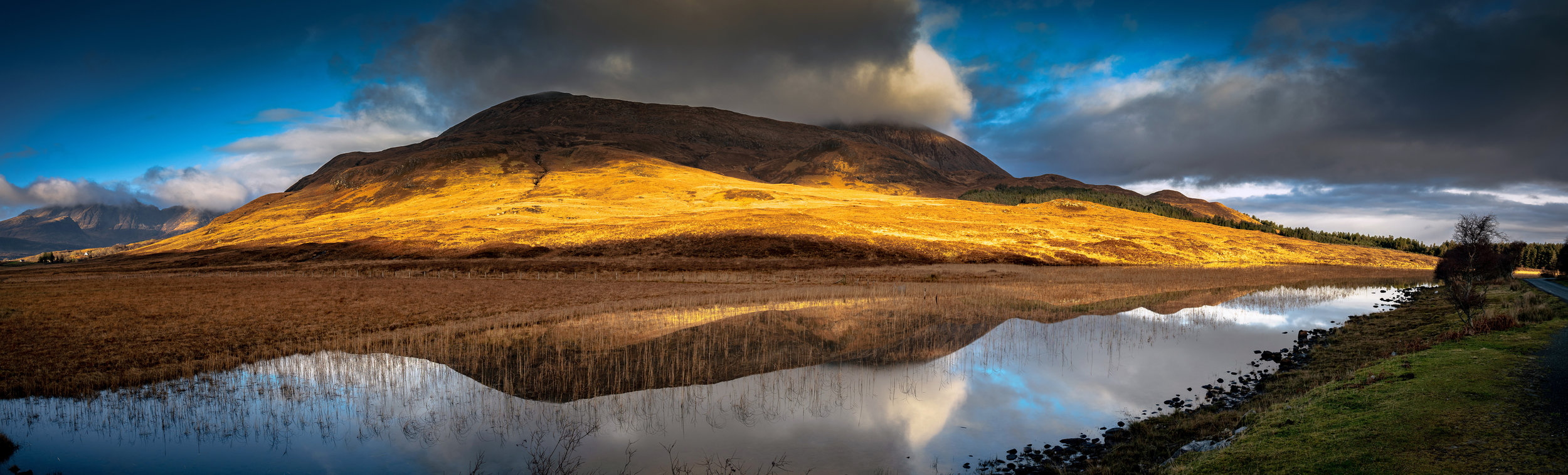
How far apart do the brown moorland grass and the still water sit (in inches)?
57.9

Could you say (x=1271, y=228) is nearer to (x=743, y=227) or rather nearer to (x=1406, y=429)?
(x=743, y=227)

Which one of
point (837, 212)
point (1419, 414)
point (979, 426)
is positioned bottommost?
point (979, 426)

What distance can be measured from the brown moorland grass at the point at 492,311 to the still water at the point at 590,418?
4.83 feet

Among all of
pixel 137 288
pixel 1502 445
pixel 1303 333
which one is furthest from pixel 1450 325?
pixel 137 288

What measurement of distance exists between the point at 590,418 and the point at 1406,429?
500 inches

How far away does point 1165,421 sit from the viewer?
12023 mm

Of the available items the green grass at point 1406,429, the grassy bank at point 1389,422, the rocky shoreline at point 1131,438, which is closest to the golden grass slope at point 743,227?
the rocky shoreline at point 1131,438

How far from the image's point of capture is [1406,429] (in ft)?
26.2

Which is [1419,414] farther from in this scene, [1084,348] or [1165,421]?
[1084,348]

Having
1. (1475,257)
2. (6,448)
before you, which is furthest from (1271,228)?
(6,448)

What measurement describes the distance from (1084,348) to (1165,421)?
808cm

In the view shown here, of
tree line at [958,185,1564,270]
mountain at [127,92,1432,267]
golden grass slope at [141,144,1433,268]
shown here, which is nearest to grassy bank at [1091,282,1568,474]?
mountain at [127,92,1432,267]

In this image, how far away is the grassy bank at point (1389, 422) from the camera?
698cm

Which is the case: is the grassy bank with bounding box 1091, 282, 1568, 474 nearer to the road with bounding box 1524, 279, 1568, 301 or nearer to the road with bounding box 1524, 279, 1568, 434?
the road with bounding box 1524, 279, 1568, 434
